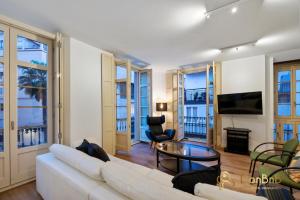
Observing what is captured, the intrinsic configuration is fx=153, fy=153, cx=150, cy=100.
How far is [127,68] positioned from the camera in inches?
159

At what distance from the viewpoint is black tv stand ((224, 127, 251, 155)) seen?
13.6ft

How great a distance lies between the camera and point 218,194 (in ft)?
3.34

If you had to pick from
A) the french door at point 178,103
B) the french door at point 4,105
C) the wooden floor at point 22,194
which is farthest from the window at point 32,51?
the french door at point 178,103

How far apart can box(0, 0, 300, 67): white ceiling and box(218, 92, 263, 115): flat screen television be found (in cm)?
120

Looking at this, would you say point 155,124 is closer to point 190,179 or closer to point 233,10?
point 233,10

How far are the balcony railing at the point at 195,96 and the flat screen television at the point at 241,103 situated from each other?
223 centimetres

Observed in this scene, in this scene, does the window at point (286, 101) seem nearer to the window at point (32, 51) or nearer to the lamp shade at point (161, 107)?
the lamp shade at point (161, 107)

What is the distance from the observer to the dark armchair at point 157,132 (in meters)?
4.38

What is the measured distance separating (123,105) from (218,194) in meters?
3.51

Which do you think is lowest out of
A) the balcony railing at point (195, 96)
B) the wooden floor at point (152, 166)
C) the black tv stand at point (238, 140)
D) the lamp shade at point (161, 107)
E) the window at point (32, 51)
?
the wooden floor at point (152, 166)

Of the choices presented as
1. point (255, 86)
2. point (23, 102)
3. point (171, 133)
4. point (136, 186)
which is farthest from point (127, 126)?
point (255, 86)

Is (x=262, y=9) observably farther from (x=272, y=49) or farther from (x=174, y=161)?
(x=174, y=161)

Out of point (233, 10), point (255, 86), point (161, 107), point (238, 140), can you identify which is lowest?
point (238, 140)

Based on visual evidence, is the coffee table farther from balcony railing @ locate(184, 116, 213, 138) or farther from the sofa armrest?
balcony railing @ locate(184, 116, 213, 138)
